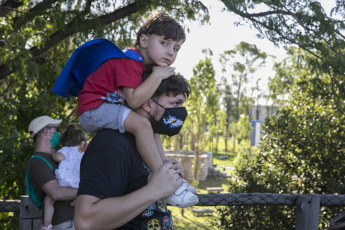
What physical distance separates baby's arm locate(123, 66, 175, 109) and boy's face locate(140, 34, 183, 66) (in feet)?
0.57

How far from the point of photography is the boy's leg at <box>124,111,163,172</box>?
1682 millimetres

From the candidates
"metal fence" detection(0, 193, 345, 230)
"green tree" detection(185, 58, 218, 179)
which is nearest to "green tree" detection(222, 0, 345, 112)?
"metal fence" detection(0, 193, 345, 230)

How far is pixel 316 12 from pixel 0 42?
3.97 meters

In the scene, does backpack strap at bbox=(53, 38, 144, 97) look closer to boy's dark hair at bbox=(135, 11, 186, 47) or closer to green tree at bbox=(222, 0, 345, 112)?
boy's dark hair at bbox=(135, 11, 186, 47)

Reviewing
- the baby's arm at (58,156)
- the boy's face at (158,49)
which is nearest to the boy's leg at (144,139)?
the boy's face at (158,49)

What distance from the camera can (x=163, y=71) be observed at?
1.84 m

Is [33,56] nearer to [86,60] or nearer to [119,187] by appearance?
[86,60]

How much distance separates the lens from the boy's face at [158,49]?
200 centimetres

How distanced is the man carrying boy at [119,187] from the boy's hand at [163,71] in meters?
0.11

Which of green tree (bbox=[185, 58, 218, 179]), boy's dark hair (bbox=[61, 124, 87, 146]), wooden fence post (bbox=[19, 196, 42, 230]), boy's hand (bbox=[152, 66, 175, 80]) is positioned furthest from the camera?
green tree (bbox=[185, 58, 218, 179])

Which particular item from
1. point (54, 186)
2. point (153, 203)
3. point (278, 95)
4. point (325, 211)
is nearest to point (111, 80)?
point (153, 203)

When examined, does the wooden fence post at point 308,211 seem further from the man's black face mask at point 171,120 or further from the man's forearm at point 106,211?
the man's forearm at point 106,211

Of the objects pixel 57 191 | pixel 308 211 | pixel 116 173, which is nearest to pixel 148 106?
pixel 116 173

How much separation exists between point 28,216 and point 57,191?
0.86ft
